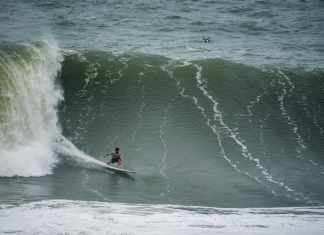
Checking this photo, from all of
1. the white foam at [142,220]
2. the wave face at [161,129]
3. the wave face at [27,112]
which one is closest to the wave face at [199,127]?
the wave face at [161,129]

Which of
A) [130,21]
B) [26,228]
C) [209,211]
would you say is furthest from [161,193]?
[130,21]

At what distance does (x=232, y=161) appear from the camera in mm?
13281

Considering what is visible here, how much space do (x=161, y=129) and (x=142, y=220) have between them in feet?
27.5

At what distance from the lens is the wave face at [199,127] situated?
36.2ft

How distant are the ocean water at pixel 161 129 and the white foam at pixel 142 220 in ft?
0.12

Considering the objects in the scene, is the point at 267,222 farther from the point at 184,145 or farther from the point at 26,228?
the point at 184,145

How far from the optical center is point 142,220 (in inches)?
275

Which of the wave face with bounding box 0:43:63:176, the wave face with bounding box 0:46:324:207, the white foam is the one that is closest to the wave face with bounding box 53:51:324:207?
the wave face with bounding box 0:46:324:207

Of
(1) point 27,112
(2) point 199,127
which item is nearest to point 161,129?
(2) point 199,127

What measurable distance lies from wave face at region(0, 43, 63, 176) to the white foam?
3.85 metres

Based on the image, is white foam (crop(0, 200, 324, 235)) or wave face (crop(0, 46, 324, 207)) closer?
white foam (crop(0, 200, 324, 235))

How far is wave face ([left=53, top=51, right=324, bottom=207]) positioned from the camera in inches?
435

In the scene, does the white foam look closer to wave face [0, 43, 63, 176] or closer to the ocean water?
the ocean water

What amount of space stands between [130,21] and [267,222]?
2642 cm
